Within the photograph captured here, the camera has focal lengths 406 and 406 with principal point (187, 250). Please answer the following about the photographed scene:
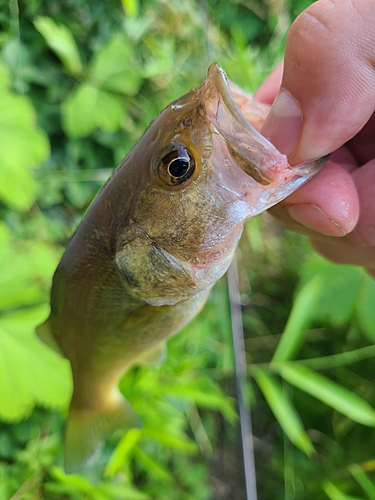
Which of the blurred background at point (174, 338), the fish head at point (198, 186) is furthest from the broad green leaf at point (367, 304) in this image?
the fish head at point (198, 186)

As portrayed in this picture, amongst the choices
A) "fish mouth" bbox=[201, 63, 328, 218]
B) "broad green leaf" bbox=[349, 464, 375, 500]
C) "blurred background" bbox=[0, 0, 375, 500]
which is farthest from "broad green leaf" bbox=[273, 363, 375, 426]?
"fish mouth" bbox=[201, 63, 328, 218]

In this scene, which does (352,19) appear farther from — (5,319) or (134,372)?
(134,372)

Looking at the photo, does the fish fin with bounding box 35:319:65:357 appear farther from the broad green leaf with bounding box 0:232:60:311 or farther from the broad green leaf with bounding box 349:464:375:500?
the broad green leaf with bounding box 349:464:375:500

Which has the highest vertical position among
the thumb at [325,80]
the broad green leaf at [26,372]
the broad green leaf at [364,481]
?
the thumb at [325,80]

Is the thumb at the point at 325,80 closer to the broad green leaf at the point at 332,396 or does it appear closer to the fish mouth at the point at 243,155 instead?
the fish mouth at the point at 243,155

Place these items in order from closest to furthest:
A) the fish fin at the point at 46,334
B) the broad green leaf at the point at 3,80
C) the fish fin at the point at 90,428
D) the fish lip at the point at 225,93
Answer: the fish lip at the point at 225,93, the fish fin at the point at 46,334, the fish fin at the point at 90,428, the broad green leaf at the point at 3,80

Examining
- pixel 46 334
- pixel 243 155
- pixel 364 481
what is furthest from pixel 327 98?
pixel 364 481

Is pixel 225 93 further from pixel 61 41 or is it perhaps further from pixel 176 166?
pixel 61 41
